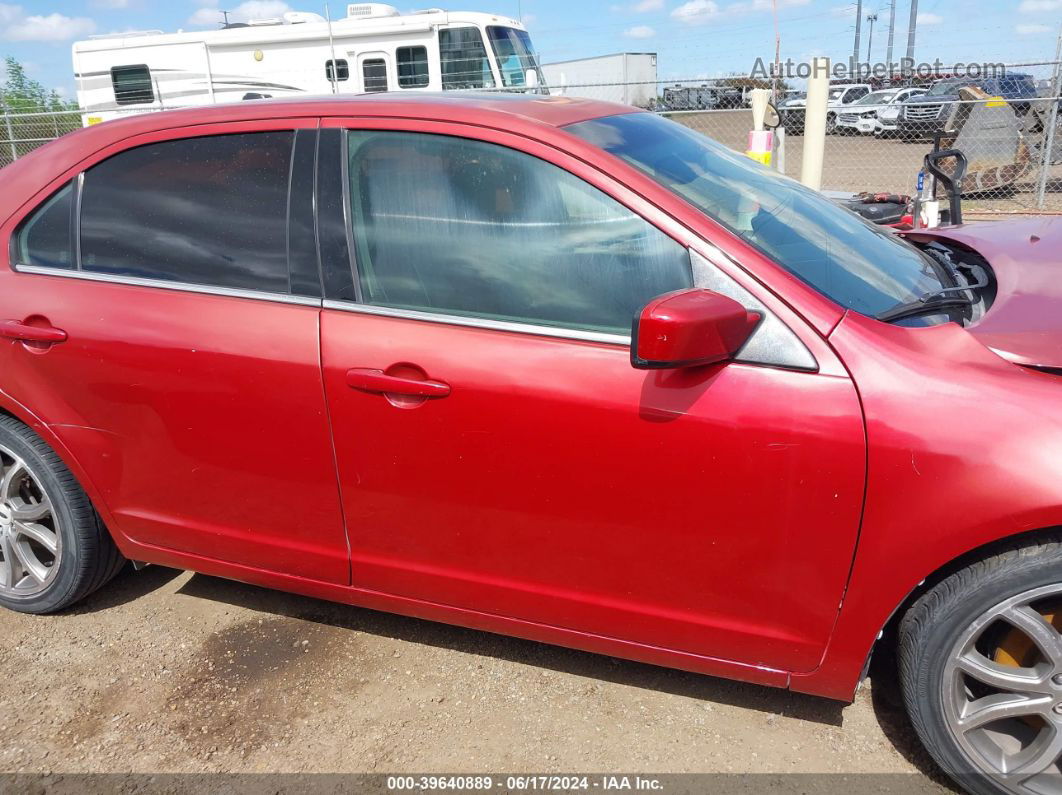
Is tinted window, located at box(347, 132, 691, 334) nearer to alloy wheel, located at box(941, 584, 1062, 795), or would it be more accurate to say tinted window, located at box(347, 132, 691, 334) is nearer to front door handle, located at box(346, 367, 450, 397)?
front door handle, located at box(346, 367, 450, 397)

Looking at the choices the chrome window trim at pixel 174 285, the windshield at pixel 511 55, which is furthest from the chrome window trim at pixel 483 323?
the windshield at pixel 511 55

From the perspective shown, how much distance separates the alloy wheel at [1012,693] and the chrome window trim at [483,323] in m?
1.12

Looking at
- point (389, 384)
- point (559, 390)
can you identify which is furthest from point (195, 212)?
point (559, 390)

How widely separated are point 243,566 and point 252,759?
1.95ft

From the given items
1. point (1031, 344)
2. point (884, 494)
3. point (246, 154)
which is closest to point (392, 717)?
point (884, 494)

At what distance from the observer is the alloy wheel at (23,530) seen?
2.98 meters

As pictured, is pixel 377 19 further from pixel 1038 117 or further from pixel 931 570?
pixel 931 570

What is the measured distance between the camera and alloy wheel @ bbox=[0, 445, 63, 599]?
117 inches

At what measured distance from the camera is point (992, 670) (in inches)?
81.2

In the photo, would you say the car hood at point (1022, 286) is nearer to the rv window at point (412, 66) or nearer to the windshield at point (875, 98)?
the rv window at point (412, 66)

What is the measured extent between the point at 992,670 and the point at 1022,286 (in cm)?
109

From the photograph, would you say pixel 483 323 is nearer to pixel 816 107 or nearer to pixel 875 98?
pixel 816 107

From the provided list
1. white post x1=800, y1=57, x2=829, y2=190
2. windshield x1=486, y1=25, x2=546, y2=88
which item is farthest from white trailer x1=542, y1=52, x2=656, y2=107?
white post x1=800, y1=57, x2=829, y2=190

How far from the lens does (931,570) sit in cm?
200
